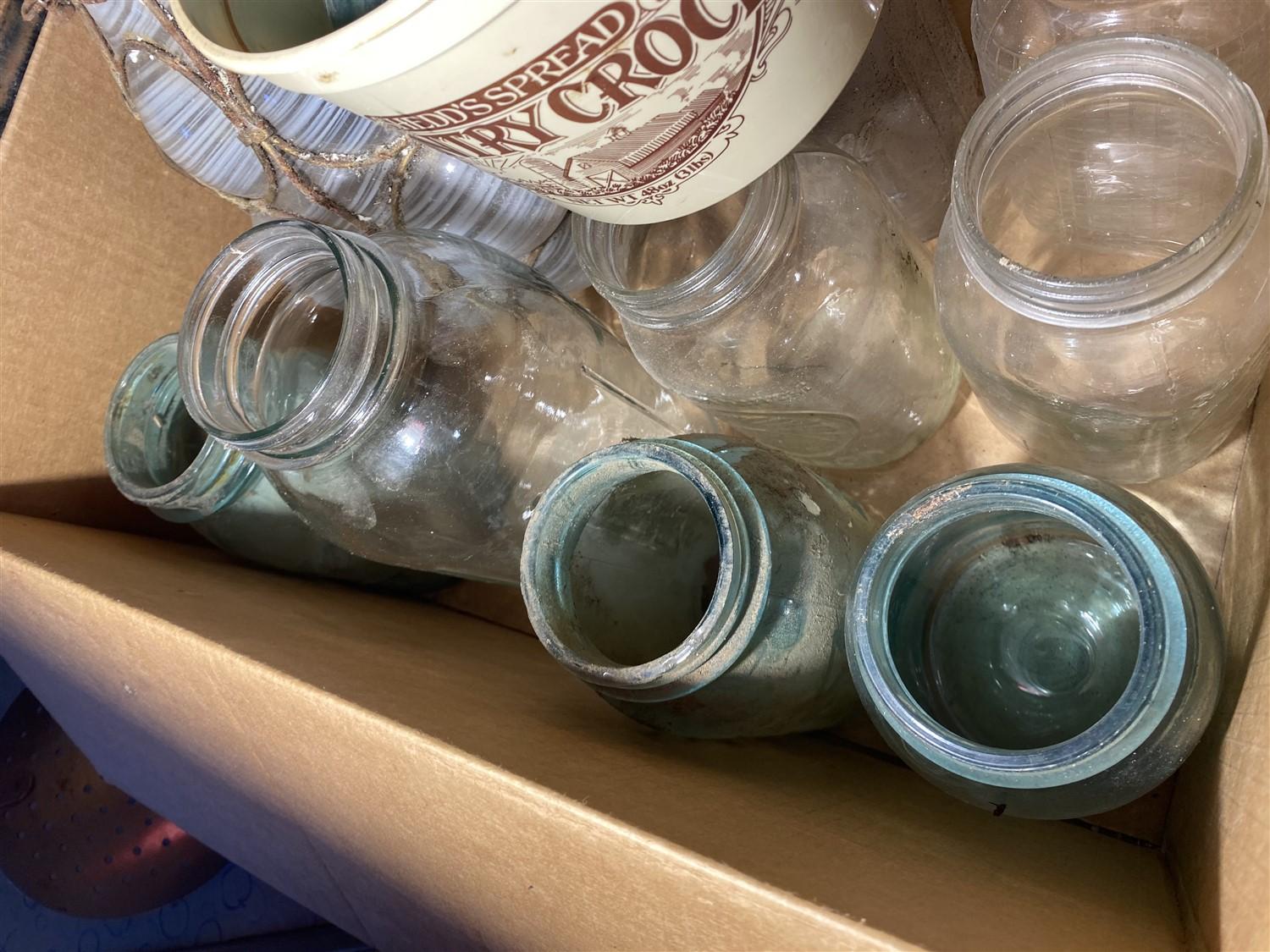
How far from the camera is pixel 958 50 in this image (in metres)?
0.58

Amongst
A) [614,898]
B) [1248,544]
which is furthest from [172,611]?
[1248,544]

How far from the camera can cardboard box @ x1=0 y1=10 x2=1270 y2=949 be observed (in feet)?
1.13

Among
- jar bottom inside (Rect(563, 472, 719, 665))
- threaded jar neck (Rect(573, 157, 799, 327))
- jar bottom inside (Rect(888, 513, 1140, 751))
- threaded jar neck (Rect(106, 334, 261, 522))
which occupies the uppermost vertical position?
threaded jar neck (Rect(573, 157, 799, 327))

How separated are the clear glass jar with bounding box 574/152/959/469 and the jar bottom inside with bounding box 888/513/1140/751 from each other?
0.13 meters

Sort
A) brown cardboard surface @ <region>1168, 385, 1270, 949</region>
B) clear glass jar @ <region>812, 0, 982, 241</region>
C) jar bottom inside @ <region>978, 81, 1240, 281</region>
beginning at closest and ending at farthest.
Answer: brown cardboard surface @ <region>1168, 385, 1270, 949</region>, jar bottom inside @ <region>978, 81, 1240, 281</region>, clear glass jar @ <region>812, 0, 982, 241</region>

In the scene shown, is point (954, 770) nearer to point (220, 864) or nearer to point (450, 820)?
point (450, 820)

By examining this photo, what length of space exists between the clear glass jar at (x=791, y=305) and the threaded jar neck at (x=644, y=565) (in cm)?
7

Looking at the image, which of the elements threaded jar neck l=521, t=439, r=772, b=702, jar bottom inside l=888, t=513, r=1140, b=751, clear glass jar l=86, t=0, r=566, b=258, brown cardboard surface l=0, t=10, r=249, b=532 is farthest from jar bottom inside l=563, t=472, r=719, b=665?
brown cardboard surface l=0, t=10, r=249, b=532

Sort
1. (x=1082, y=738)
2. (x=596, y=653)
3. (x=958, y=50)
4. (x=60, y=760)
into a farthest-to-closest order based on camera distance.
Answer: (x=60, y=760), (x=958, y=50), (x=596, y=653), (x=1082, y=738)

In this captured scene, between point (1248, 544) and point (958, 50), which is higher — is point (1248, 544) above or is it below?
below

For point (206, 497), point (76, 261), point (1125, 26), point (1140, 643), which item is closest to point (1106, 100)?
point (1125, 26)

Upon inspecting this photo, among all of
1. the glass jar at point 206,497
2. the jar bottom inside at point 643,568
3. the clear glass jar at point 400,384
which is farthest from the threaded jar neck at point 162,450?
the jar bottom inside at point 643,568

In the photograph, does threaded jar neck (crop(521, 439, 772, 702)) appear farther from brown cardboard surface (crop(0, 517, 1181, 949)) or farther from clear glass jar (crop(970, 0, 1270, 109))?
clear glass jar (crop(970, 0, 1270, 109))

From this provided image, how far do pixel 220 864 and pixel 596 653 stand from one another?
0.83 m
